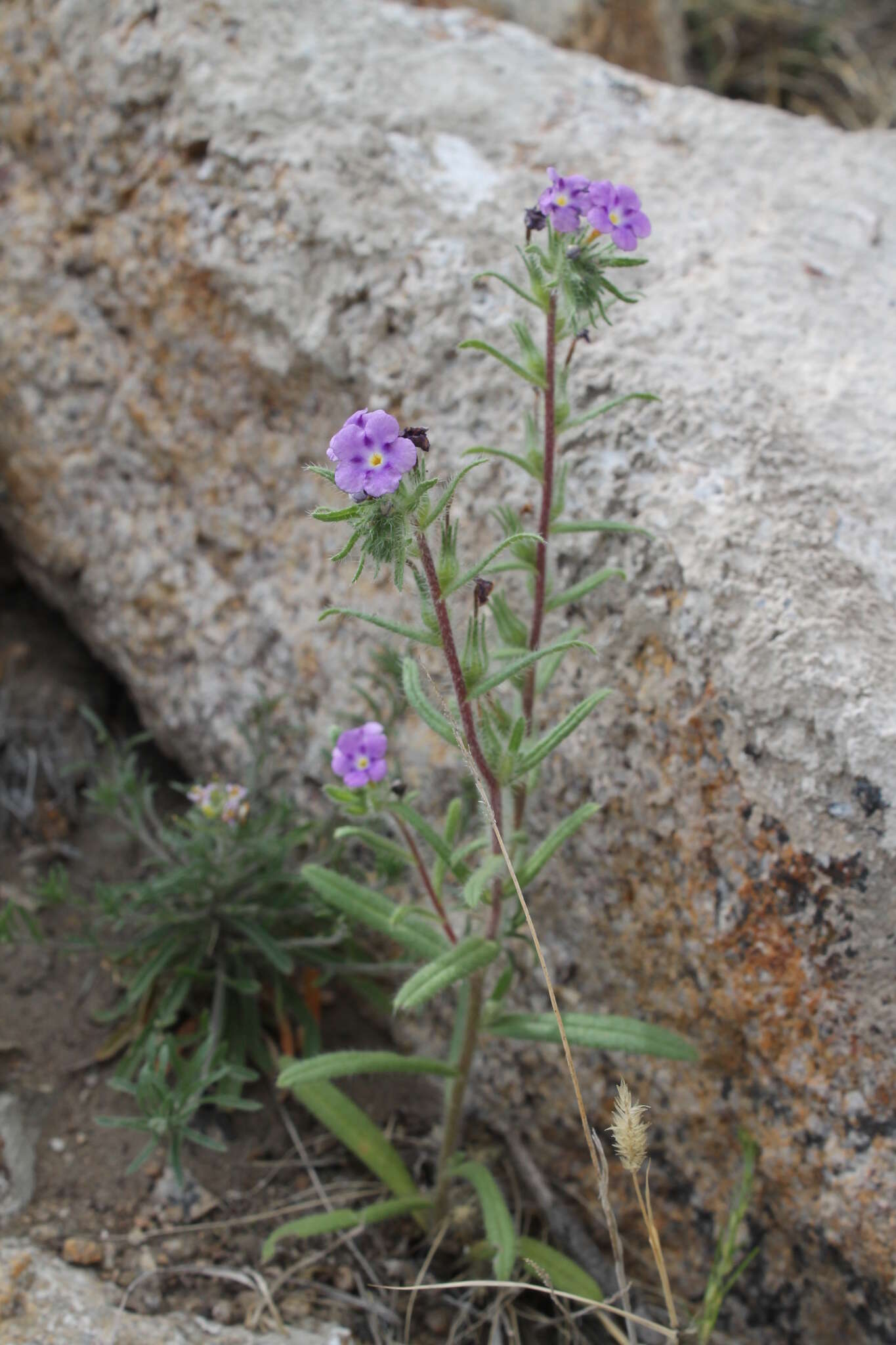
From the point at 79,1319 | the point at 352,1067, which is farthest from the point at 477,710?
the point at 79,1319

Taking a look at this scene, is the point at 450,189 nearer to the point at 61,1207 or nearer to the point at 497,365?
the point at 497,365

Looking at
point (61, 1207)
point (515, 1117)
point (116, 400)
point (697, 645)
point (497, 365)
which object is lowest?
point (61, 1207)

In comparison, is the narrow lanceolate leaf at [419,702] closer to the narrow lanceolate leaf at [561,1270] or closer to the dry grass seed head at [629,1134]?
the dry grass seed head at [629,1134]

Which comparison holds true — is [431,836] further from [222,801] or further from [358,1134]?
[358,1134]

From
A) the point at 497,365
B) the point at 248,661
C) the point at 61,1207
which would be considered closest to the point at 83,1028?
the point at 61,1207

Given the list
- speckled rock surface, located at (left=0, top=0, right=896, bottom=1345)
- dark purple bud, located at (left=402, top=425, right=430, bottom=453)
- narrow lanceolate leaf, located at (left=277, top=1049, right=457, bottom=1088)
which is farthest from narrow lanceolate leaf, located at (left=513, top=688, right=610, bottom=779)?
narrow lanceolate leaf, located at (left=277, top=1049, right=457, bottom=1088)
